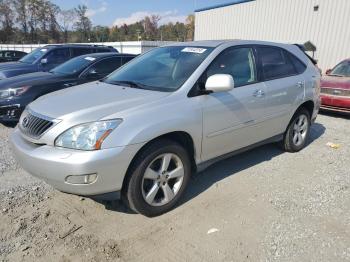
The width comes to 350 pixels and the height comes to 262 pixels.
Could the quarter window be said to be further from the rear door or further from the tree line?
the tree line

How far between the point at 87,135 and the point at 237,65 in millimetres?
2147

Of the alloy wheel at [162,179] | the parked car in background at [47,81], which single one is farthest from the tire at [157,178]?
the parked car in background at [47,81]

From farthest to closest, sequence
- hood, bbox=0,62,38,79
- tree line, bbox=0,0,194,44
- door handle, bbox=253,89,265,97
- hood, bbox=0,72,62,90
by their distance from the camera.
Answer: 1. tree line, bbox=0,0,194,44
2. hood, bbox=0,62,38,79
3. hood, bbox=0,72,62,90
4. door handle, bbox=253,89,265,97

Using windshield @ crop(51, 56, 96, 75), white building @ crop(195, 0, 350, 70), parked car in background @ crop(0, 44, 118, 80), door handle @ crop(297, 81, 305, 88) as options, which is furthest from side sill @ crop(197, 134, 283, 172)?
white building @ crop(195, 0, 350, 70)

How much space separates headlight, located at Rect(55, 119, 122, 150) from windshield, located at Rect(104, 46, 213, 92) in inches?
34.5

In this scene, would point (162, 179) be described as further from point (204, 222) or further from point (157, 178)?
point (204, 222)

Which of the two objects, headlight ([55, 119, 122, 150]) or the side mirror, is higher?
the side mirror

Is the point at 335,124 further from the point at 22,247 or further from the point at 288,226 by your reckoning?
the point at 22,247

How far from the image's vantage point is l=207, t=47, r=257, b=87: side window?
3748 mm

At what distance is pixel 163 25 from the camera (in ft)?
284

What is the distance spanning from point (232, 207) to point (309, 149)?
2.63 metres

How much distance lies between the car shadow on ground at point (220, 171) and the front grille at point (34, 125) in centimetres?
106

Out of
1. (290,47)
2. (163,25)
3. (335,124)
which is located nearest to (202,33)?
(335,124)

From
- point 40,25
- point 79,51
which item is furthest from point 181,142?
point 40,25
